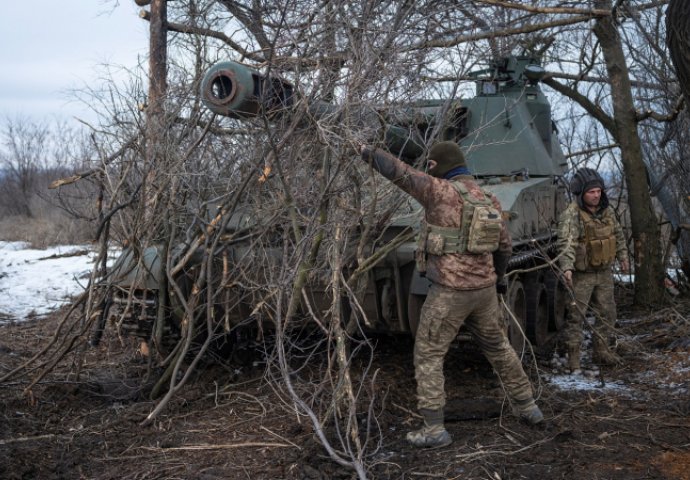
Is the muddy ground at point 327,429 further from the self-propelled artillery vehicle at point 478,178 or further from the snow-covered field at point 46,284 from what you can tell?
the self-propelled artillery vehicle at point 478,178

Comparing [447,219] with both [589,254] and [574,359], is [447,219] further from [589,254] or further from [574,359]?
[574,359]

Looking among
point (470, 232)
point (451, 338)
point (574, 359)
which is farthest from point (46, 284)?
point (470, 232)

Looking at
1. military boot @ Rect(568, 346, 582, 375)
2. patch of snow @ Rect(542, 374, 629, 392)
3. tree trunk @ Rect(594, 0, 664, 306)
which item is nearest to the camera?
patch of snow @ Rect(542, 374, 629, 392)

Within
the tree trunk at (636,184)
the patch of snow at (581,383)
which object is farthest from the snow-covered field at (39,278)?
the tree trunk at (636,184)

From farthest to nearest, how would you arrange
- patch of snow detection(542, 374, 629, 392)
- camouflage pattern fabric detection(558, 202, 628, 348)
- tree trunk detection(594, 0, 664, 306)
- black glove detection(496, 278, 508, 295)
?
1. tree trunk detection(594, 0, 664, 306)
2. camouflage pattern fabric detection(558, 202, 628, 348)
3. patch of snow detection(542, 374, 629, 392)
4. black glove detection(496, 278, 508, 295)

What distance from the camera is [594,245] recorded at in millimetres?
6680

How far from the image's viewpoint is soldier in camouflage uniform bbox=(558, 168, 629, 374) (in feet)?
21.9

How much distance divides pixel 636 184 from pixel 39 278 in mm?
9560

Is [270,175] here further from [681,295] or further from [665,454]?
[681,295]

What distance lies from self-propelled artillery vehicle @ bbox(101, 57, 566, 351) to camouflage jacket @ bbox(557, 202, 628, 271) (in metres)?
0.18

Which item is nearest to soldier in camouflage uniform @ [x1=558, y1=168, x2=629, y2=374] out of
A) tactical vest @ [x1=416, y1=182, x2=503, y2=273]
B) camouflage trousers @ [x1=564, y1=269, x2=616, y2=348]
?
camouflage trousers @ [x1=564, y1=269, x2=616, y2=348]

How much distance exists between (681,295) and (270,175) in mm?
6861

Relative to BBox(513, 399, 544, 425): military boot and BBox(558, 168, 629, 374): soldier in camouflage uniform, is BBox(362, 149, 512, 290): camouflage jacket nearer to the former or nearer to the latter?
BBox(513, 399, 544, 425): military boot

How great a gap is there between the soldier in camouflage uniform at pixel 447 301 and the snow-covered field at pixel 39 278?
4.76 meters
